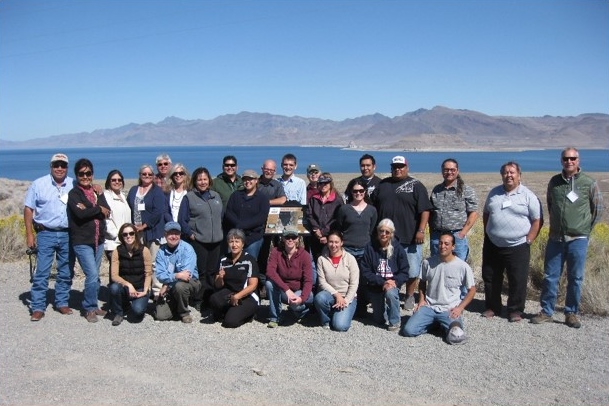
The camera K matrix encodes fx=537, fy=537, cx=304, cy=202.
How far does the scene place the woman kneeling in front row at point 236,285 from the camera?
20.1 ft

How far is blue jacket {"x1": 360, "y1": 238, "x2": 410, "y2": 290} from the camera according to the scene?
6.15m

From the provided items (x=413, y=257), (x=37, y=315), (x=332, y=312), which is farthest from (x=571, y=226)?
(x=37, y=315)

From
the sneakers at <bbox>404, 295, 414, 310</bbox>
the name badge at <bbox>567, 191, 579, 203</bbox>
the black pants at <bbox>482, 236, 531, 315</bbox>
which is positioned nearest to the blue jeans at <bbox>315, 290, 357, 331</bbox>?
the sneakers at <bbox>404, 295, 414, 310</bbox>

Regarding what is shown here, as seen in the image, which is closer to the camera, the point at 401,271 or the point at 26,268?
the point at 401,271

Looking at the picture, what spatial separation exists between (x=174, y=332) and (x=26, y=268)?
4.57 m

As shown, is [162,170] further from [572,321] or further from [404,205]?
A: [572,321]

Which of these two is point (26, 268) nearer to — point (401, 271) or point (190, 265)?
point (190, 265)

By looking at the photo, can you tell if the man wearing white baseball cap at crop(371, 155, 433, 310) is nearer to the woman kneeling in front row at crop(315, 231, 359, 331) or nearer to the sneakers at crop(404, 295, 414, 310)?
the sneakers at crop(404, 295, 414, 310)

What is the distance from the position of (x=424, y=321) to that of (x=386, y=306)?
0.54 m

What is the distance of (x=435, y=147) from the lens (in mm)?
191750

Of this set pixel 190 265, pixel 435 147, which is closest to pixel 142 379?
pixel 190 265

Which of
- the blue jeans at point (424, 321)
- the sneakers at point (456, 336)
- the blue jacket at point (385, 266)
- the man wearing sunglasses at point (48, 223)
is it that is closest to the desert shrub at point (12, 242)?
the man wearing sunglasses at point (48, 223)

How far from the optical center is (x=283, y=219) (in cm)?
686

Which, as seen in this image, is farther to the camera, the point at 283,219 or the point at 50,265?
the point at 283,219
